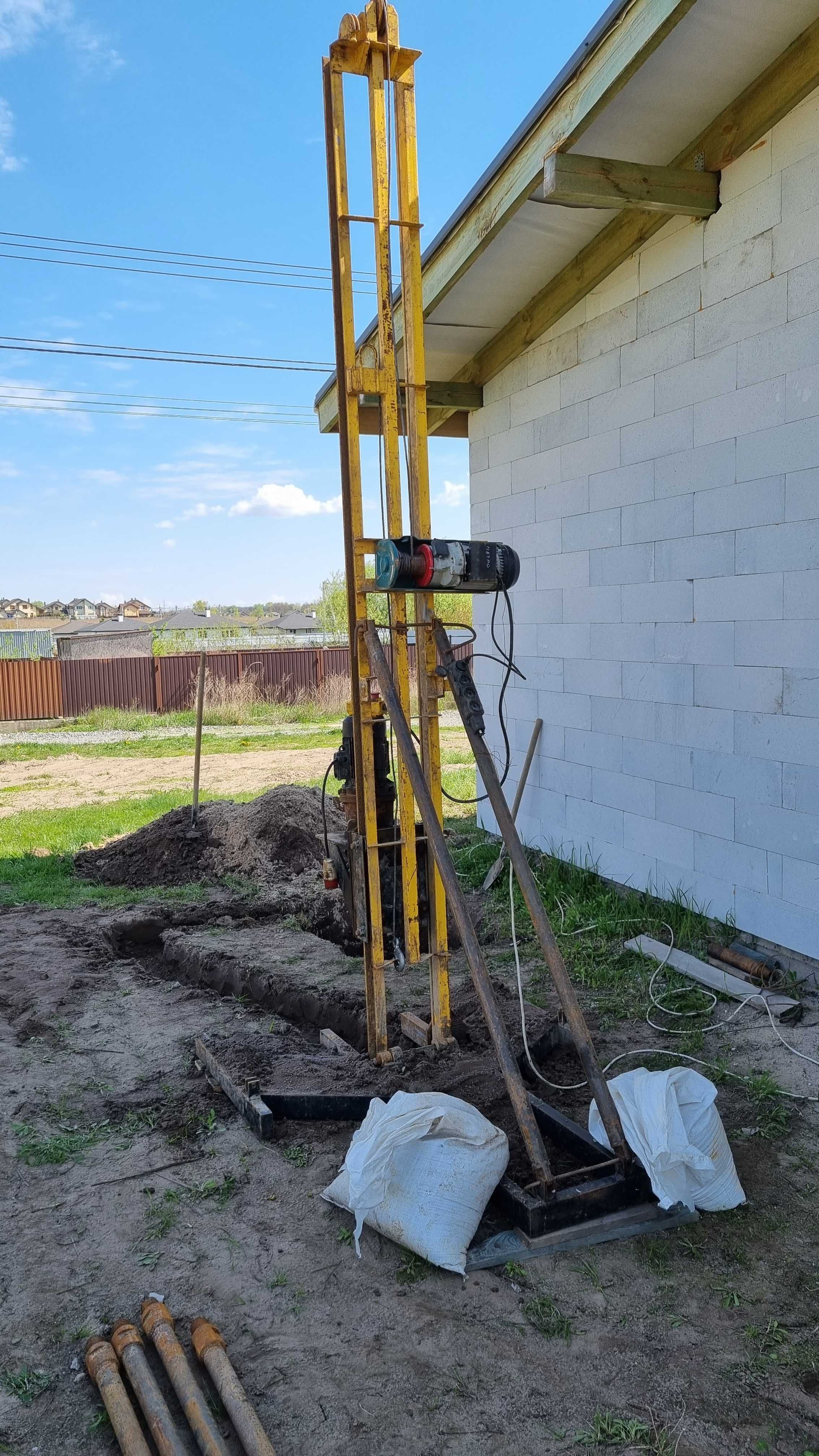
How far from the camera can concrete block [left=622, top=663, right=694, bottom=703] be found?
501cm

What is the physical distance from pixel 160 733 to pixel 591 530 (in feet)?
46.5

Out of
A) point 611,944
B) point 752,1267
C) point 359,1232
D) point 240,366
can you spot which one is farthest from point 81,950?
point 240,366

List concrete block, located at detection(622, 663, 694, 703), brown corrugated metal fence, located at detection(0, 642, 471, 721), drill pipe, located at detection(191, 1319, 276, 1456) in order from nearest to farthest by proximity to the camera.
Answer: drill pipe, located at detection(191, 1319, 276, 1456) < concrete block, located at detection(622, 663, 694, 703) < brown corrugated metal fence, located at detection(0, 642, 471, 721)

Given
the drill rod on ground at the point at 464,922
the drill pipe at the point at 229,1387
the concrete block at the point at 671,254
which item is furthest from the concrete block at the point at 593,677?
the drill pipe at the point at 229,1387

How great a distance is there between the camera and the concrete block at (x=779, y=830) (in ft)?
13.8

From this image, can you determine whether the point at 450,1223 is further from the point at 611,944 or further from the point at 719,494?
the point at 719,494

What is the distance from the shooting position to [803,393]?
4.13 metres

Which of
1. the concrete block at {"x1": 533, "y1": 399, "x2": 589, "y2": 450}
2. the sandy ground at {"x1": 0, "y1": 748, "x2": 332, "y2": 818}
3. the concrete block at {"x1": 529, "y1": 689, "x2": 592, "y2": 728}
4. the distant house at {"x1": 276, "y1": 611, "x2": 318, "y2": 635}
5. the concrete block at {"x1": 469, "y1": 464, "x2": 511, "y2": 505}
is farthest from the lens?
the distant house at {"x1": 276, "y1": 611, "x2": 318, "y2": 635}

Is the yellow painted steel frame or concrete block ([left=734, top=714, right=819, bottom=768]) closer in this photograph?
the yellow painted steel frame

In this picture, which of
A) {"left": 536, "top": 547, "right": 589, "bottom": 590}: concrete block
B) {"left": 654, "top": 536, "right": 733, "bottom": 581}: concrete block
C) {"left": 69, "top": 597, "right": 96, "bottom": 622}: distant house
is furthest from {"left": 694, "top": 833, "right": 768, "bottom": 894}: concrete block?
{"left": 69, "top": 597, "right": 96, "bottom": 622}: distant house

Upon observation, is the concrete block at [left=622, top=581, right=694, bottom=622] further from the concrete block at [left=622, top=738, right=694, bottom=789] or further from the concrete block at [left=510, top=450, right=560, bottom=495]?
the concrete block at [left=510, top=450, right=560, bottom=495]

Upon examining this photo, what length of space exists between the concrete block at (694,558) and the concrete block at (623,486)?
339 mm

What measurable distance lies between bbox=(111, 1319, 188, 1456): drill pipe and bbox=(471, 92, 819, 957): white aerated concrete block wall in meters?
3.21

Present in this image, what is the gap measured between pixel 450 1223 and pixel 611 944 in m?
2.82
